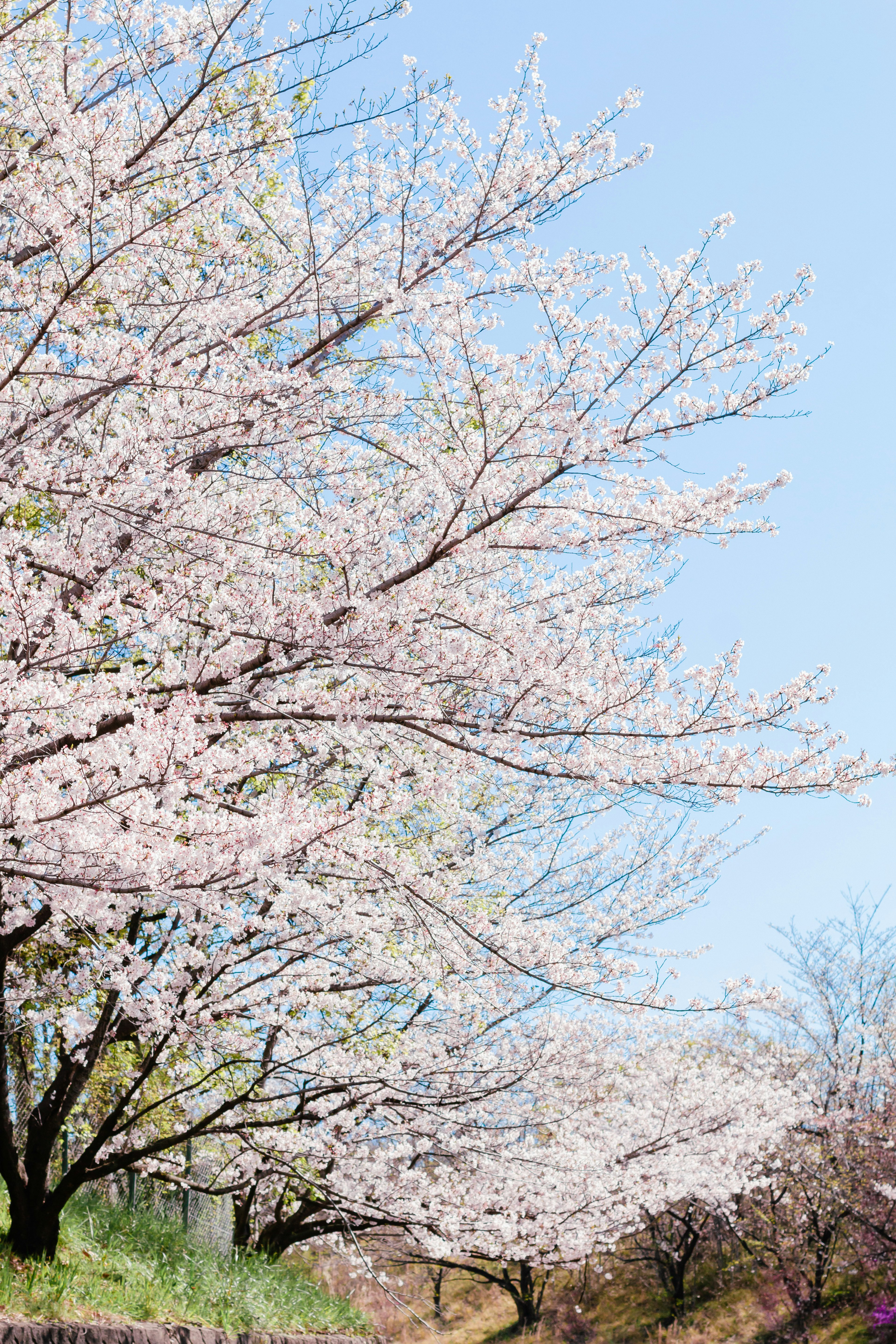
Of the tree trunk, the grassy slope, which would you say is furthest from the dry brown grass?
the tree trunk

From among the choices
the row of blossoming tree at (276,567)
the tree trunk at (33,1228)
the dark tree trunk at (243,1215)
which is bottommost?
the dark tree trunk at (243,1215)

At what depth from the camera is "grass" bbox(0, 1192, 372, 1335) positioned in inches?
204

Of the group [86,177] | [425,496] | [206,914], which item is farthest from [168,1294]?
[86,177]

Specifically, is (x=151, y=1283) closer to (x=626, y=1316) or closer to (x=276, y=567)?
(x=276, y=567)

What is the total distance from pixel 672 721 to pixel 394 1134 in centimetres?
438

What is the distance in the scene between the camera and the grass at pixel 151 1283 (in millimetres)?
5180

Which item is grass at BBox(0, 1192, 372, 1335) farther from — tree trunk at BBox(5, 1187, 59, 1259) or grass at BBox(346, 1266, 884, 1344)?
grass at BBox(346, 1266, 884, 1344)

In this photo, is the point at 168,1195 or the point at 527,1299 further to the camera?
the point at 527,1299

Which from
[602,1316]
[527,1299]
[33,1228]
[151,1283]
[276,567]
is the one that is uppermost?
[276,567]

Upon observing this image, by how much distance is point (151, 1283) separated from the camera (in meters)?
6.05

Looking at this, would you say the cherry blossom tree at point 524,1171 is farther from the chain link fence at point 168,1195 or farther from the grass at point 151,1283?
the grass at point 151,1283

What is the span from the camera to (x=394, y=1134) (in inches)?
274

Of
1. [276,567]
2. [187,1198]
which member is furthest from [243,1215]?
[276,567]

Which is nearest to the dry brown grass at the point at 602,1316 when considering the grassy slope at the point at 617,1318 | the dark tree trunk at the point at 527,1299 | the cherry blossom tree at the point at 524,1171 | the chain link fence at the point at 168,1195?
the grassy slope at the point at 617,1318
